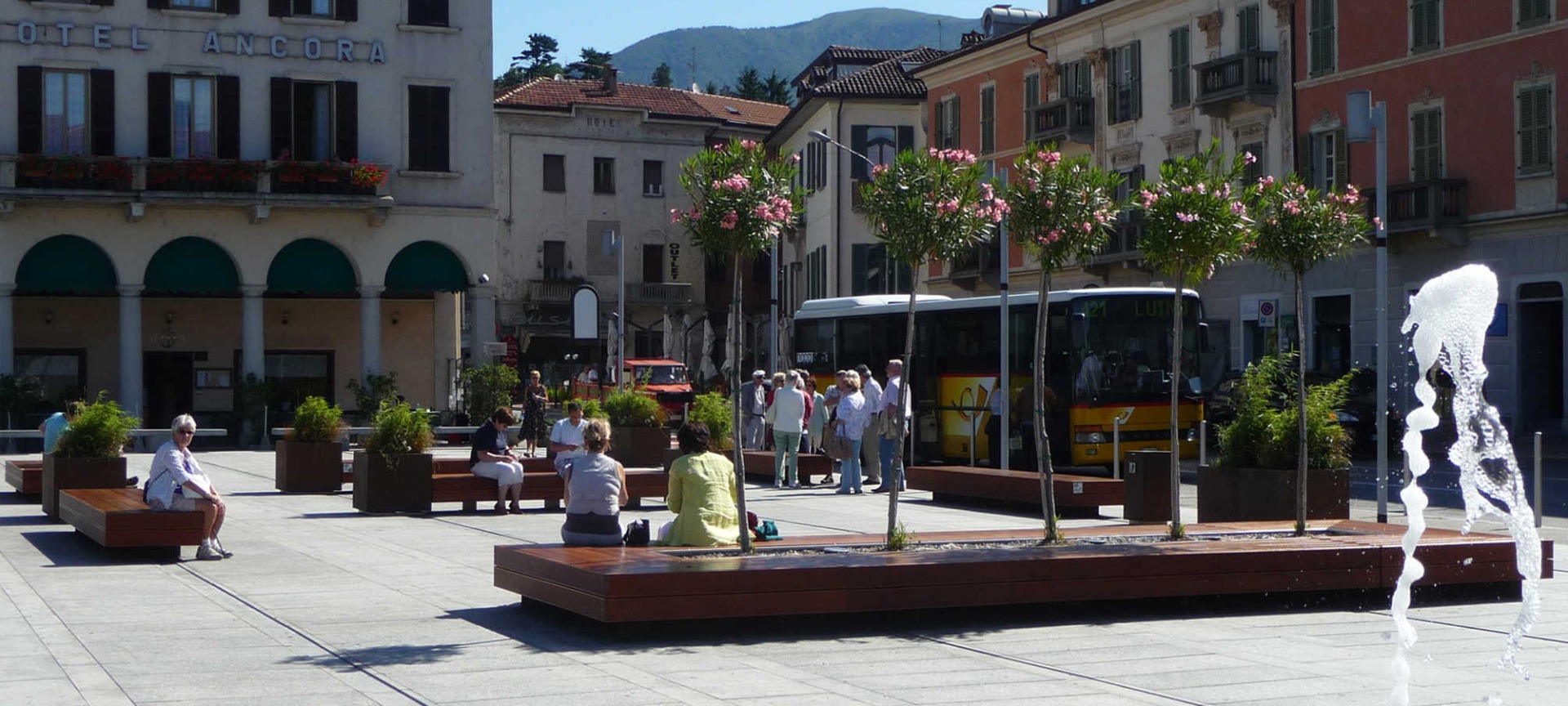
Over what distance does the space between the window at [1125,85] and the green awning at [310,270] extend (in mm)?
20659

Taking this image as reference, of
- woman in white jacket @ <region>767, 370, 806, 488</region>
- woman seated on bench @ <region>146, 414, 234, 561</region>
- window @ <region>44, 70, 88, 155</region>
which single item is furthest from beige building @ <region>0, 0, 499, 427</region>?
woman seated on bench @ <region>146, 414, 234, 561</region>

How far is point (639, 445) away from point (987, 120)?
28.0 m

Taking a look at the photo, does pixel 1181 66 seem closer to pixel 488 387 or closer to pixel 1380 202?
pixel 488 387

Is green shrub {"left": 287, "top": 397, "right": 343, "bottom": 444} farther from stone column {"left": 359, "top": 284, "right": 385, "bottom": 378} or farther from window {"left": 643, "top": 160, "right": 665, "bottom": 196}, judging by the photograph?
window {"left": 643, "top": 160, "right": 665, "bottom": 196}

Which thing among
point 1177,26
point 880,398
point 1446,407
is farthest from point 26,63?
point 1446,407

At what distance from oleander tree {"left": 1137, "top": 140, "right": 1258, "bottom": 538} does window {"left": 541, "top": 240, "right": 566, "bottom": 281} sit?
6128cm

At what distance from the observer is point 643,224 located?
7425 cm

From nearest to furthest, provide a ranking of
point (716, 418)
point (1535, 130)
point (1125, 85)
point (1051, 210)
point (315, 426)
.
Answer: point (1051, 210)
point (315, 426)
point (716, 418)
point (1535, 130)
point (1125, 85)

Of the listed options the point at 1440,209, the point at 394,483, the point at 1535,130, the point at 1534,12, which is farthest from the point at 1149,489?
the point at 1534,12

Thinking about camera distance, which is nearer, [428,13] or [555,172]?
[428,13]

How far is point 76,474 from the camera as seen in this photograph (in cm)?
1897

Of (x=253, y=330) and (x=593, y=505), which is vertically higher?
(x=253, y=330)

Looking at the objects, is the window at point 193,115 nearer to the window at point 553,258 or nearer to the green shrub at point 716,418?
the green shrub at point 716,418

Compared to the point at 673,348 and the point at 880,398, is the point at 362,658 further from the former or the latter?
the point at 673,348
